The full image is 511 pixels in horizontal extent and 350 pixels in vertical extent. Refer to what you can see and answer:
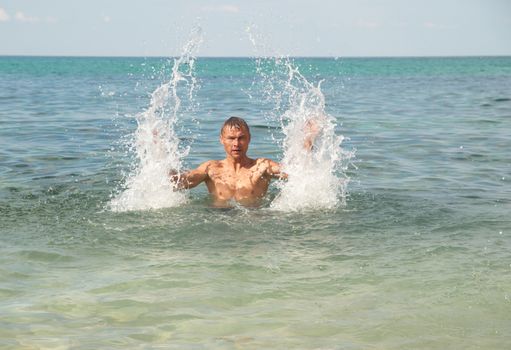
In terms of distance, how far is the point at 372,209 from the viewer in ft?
26.9

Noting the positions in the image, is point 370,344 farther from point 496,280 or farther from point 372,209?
point 372,209

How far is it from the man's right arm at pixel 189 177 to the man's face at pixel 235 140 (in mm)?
410

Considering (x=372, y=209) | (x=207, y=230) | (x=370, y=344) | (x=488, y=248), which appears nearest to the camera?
(x=370, y=344)

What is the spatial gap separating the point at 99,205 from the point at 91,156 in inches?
165

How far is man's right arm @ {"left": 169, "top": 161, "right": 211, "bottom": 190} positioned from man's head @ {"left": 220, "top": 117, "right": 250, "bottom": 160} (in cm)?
38

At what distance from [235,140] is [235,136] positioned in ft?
0.17

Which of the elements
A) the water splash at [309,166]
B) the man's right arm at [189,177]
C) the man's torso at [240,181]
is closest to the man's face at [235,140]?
the man's torso at [240,181]

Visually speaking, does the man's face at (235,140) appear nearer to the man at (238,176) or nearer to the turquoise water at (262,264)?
the man at (238,176)

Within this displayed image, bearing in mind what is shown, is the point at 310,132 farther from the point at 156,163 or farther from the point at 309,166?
the point at 156,163

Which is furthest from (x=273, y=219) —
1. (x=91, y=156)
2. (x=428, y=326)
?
(x=91, y=156)

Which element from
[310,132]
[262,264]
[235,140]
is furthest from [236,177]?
[262,264]

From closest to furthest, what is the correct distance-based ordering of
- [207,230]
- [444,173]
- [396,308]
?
[396,308], [207,230], [444,173]

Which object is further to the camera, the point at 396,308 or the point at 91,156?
the point at 91,156

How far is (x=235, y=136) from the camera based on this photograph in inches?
313
